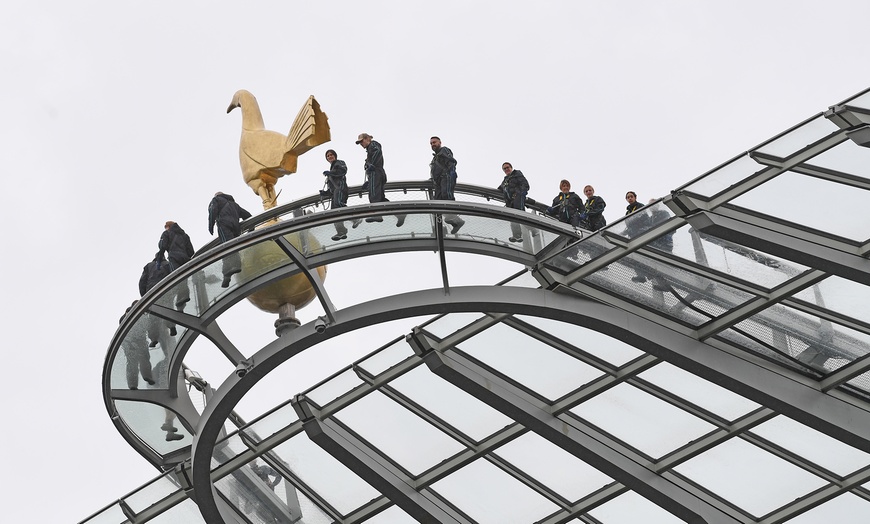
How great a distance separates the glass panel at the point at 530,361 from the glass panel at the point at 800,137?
5.53m

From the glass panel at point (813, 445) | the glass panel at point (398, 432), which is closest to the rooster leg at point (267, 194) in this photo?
the glass panel at point (398, 432)

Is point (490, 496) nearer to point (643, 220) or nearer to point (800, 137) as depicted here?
point (643, 220)

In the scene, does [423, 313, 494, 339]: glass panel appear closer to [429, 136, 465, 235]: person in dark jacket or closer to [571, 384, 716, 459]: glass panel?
[429, 136, 465, 235]: person in dark jacket

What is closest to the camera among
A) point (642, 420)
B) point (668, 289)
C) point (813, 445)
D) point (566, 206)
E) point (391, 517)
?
point (668, 289)

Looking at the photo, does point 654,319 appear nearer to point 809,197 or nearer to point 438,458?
point 809,197

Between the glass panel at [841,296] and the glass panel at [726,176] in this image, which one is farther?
the glass panel at [841,296]

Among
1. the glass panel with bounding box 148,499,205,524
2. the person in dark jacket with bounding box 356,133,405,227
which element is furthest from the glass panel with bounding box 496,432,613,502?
the glass panel with bounding box 148,499,205,524

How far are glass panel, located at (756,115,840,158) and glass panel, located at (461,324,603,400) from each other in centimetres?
553

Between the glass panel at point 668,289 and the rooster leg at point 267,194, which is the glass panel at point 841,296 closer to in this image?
the glass panel at point 668,289

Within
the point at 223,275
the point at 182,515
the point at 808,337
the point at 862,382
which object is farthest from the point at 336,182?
the point at 862,382

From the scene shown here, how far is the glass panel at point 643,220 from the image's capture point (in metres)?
23.4

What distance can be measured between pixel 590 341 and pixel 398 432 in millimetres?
4182

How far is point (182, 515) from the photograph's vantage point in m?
28.9

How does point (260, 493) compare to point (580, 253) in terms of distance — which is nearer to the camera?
point (580, 253)
